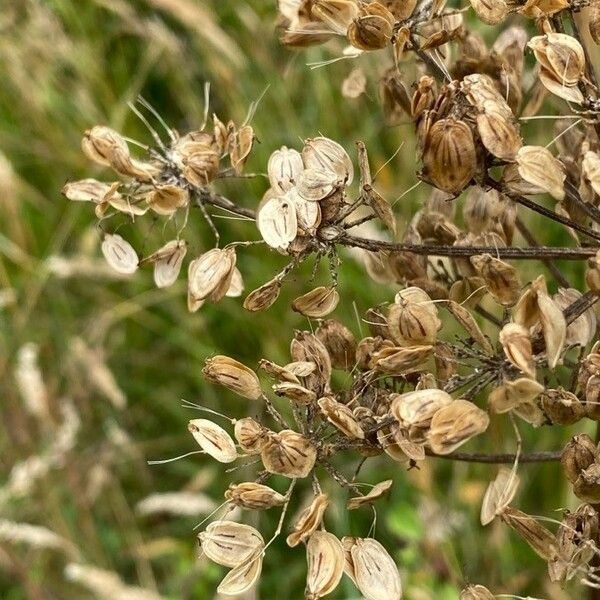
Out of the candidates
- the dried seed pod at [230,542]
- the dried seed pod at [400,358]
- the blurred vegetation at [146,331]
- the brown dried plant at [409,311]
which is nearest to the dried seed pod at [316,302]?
the brown dried plant at [409,311]

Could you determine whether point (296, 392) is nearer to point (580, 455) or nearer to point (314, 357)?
point (314, 357)

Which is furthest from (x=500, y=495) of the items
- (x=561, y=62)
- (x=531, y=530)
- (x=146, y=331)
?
(x=146, y=331)

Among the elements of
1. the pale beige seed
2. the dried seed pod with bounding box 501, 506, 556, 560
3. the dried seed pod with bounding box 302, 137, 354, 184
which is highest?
the dried seed pod with bounding box 302, 137, 354, 184

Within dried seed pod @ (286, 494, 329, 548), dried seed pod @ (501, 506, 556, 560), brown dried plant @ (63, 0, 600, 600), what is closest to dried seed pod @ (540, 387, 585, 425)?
brown dried plant @ (63, 0, 600, 600)

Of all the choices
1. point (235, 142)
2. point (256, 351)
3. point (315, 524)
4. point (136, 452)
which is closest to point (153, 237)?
point (256, 351)

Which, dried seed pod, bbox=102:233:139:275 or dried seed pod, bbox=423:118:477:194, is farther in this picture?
dried seed pod, bbox=102:233:139:275

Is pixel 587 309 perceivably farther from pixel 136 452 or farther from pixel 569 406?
pixel 136 452

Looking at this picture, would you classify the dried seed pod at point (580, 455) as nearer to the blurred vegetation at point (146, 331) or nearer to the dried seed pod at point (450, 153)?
the dried seed pod at point (450, 153)

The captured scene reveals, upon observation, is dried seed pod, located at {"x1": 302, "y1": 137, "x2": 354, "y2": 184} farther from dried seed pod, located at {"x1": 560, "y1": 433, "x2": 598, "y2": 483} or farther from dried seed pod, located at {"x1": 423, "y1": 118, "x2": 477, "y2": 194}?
dried seed pod, located at {"x1": 560, "y1": 433, "x2": 598, "y2": 483}
